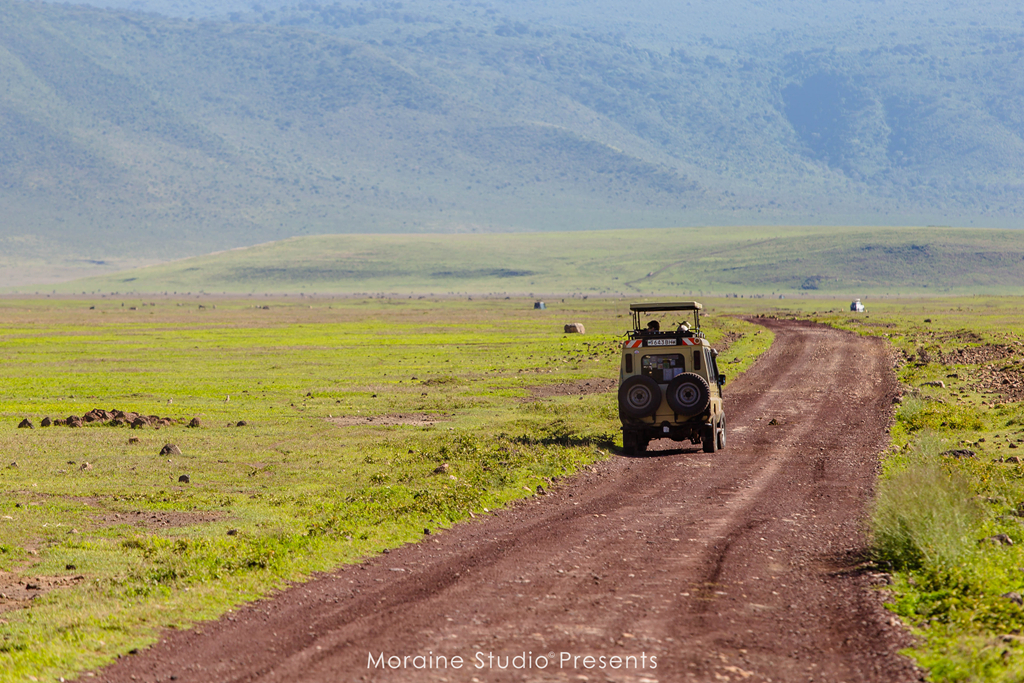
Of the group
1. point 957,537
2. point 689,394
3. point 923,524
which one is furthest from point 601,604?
point 689,394

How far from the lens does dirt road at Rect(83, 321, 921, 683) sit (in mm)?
10000

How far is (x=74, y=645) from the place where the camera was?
34.9ft

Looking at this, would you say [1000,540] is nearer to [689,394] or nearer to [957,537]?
[957,537]

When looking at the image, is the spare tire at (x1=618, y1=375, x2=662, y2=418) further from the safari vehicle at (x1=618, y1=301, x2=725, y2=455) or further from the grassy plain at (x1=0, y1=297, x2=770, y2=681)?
the grassy plain at (x1=0, y1=297, x2=770, y2=681)

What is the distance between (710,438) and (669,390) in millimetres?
1607

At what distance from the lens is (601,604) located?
1180 cm

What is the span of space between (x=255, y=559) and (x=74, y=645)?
10.6 feet

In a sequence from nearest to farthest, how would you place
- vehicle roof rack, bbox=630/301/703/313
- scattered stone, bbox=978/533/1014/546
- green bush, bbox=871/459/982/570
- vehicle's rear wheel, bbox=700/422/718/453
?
green bush, bbox=871/459/982/570
scattered stone, bbox=978/533/1014/546
vehicle's rear wheel, bbox=700/422/718/453
vehicle roof rack, bbox=630/301/703/313

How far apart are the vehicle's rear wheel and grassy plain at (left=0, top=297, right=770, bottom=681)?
7.67 feet

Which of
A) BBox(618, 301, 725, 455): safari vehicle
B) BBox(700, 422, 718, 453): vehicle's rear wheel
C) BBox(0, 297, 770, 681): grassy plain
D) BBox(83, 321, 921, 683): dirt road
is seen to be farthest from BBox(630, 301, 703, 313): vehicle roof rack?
BBox(83, 321, 921, 683): dirt road

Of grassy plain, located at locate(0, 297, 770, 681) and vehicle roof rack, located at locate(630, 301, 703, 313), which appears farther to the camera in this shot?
vehicle roof rack, located at locate(630, 301, 703, 313)

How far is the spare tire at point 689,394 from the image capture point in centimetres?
2238

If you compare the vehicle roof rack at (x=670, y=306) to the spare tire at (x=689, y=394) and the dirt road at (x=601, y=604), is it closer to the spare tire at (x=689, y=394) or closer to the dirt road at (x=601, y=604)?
the spare tire at (x=689, y=394)

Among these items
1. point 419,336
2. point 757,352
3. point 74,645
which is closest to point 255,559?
point 74,645
